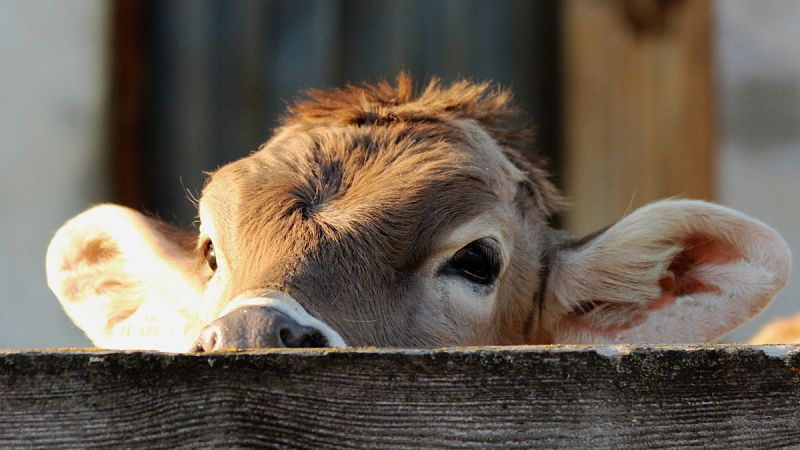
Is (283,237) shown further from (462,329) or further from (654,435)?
(654,435)

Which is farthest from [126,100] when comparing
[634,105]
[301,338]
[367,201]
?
[301,338]

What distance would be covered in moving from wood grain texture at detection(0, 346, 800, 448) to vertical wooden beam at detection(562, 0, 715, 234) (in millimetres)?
4982

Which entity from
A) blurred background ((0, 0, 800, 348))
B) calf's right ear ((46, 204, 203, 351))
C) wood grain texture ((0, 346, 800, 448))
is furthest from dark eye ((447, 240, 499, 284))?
blurred background ((0, 0, 800, 348))

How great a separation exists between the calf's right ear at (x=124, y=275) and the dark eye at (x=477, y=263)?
3.51ft

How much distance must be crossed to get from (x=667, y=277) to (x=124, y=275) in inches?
79.0

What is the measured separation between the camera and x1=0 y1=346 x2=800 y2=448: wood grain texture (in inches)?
57.7

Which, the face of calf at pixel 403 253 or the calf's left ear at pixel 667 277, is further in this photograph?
the calf's left ear at pixel 667 277

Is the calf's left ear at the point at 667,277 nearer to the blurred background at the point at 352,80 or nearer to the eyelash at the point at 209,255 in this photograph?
the eyelash at the point at 209,255

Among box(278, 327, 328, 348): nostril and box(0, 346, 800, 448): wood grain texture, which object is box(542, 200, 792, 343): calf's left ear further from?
box(0, 346, 800, 448): wood grain texture

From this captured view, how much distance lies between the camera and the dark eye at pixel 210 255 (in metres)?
3.29

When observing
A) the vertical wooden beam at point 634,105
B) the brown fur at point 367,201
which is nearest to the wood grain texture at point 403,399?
the brown fur at point 367,201

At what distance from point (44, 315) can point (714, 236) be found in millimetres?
4255

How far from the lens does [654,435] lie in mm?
1535

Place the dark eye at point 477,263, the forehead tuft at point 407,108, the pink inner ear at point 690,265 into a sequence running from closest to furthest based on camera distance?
1. the dark eye at point 477,263
2. the pink inner ear at point 690,265
3. the forehead tuft at point 407,108
